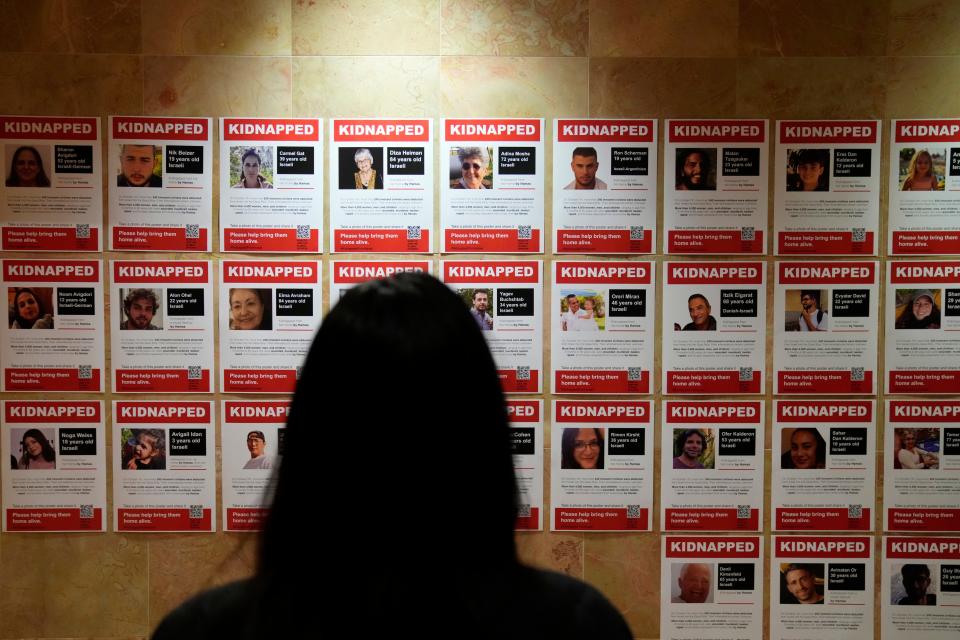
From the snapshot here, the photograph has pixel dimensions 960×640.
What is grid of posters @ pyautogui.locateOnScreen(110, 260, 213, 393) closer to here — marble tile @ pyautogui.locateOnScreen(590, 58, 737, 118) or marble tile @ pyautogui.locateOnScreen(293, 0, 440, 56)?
marble tile @ pyautogui.locateOnScreen(293, 0, 440, 56)

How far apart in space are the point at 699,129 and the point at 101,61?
191 cm

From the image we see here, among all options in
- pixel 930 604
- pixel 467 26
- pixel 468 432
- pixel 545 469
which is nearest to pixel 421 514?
pixel 468 432

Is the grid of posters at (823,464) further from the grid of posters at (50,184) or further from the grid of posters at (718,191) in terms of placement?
the grid of posters at (50,184)

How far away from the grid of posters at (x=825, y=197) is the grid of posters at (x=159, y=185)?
6.00 feet

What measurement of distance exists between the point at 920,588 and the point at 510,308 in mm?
1601

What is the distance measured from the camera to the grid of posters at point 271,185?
2246 millimetres

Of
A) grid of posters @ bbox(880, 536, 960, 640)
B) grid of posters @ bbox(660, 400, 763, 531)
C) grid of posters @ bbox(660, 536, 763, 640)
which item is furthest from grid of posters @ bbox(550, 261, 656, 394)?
grid of posters @ bbox(880, 536, 960, 640)

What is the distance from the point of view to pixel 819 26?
7.38 ft

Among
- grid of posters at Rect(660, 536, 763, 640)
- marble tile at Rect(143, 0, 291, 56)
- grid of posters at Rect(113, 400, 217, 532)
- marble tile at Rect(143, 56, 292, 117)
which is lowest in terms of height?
grid of posters at Rect(660, 536, 763, 640)

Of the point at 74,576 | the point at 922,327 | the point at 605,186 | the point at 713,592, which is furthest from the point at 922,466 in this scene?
the point at 74,576

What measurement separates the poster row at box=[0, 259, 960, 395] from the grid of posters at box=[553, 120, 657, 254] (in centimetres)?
8

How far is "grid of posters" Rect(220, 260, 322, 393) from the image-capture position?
226 cm

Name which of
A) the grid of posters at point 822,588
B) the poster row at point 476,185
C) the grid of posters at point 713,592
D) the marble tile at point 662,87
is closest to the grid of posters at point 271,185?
the poster row at point 476,185

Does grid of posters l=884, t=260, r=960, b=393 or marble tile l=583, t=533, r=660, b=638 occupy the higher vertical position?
grid of posters l=884, t=260, r=960, b=393
